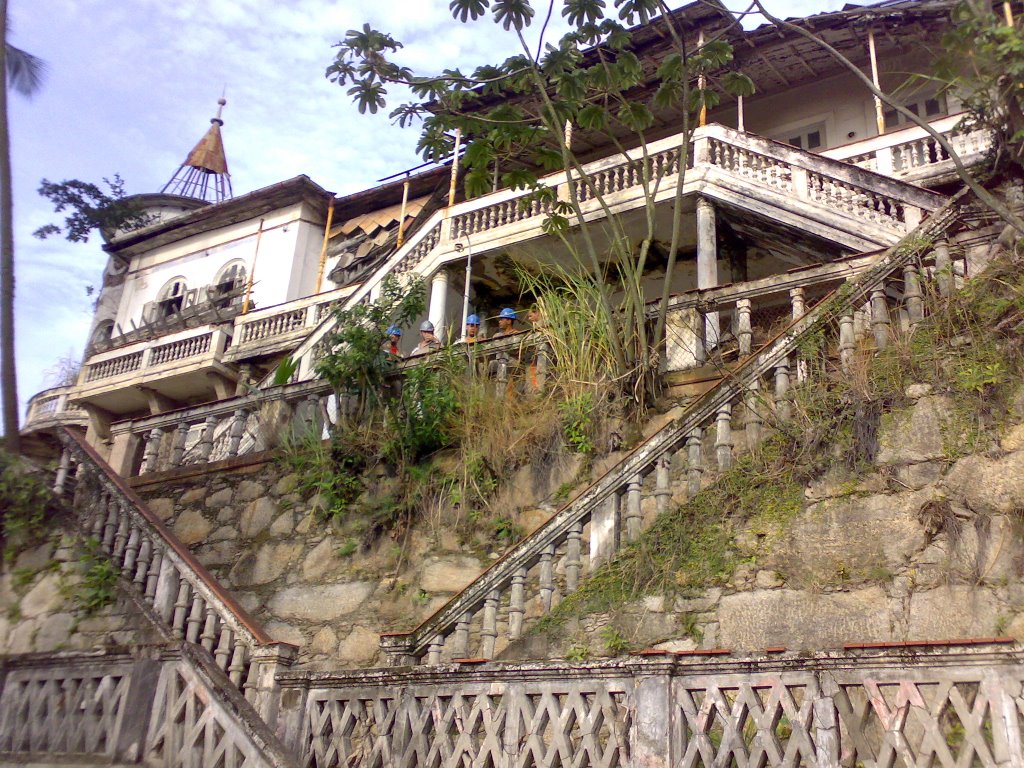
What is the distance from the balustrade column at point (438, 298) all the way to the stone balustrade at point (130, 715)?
8752mm

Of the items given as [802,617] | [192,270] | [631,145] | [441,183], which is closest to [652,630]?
[802,617]

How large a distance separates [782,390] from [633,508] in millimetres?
1353

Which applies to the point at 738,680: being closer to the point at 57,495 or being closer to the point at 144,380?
the point at 57,495

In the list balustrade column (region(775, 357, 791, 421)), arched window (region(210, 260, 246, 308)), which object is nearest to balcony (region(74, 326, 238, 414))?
arched window (region(210, 260, 246, 308))

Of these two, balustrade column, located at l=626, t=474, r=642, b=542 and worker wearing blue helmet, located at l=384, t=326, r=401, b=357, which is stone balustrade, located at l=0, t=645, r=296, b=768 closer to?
balustrade column, located at l=626, t=474, r=642, b=542

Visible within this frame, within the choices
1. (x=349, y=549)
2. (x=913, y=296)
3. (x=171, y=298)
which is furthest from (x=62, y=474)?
(x=171, y=298)

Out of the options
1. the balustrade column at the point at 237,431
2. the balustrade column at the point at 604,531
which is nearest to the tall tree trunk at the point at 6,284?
the balustrade column at the point at 237,431

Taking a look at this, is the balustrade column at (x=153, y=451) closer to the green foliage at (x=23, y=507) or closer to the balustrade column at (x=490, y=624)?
the green foliage at (x=23, y=507)

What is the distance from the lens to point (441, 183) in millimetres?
19938

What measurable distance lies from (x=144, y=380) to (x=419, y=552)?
13.5 metres

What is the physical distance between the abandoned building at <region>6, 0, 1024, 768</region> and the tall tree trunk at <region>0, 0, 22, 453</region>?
116 centimetres

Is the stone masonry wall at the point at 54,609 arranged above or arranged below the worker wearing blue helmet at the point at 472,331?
below

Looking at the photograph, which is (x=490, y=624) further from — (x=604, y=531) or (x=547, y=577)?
(x=604, y=531)

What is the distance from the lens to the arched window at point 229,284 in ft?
71.6
